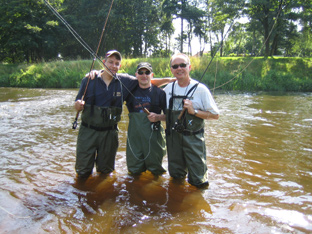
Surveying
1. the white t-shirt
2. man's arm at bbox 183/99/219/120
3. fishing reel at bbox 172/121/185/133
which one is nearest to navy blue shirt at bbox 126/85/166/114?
the white t-shirt

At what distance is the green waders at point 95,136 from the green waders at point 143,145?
0.28m

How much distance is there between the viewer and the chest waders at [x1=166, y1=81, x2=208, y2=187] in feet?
11.7

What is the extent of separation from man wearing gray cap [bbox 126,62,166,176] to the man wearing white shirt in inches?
7.7

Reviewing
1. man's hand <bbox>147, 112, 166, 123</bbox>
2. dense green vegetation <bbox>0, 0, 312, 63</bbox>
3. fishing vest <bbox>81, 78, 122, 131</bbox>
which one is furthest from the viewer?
dense green vegetation <bbox>0, 0, 312, 63</bbox>

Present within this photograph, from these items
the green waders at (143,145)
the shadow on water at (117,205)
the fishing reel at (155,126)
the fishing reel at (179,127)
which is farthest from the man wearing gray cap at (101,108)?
the fishing reel at (179,127)

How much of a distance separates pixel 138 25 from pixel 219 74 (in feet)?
102

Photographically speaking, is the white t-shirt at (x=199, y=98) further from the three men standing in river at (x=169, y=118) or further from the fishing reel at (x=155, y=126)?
the fishing reel at (x=155, y=126)

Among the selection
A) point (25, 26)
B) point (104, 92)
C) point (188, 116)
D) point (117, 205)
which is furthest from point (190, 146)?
point (25, 26)

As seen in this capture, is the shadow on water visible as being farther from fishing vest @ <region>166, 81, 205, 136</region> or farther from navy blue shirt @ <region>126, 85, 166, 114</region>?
navy blue shirt @ <region>126, 85, 166, 114</region>

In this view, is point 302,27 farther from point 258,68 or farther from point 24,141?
point 24,141

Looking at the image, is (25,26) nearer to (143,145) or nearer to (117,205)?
(143,145)

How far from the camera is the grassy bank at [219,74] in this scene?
64.3 feet

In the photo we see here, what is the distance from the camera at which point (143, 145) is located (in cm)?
386

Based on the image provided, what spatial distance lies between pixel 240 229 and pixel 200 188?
102 centimetres
